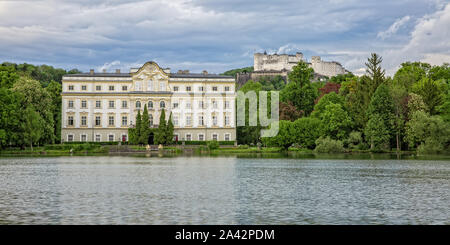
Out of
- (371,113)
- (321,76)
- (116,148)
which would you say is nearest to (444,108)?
(371,113)

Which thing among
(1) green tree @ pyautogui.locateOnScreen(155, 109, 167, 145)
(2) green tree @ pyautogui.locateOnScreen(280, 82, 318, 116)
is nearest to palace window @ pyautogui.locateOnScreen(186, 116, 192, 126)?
(1) green tree @ pyautogui.locateOnScreen(155, 109, 167, 145)

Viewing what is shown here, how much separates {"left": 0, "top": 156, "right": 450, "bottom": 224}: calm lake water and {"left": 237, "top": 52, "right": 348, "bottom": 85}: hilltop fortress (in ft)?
474

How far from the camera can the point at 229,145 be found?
7475 centimetres

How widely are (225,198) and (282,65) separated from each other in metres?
165

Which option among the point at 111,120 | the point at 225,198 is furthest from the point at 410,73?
the point at 225,198

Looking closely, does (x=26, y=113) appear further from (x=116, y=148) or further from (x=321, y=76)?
(x=321, y=76)

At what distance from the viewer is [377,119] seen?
57.9 metres

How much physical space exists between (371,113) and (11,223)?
4979 cm

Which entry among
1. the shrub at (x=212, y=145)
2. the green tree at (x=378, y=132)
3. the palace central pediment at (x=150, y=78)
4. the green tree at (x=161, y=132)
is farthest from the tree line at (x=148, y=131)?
the green tree at (x=378, y=132)

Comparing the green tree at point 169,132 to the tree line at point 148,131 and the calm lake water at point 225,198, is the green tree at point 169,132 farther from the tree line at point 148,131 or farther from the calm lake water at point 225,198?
the calm lake water at point 225,198

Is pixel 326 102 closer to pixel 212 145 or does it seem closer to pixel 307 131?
pixel 307 131

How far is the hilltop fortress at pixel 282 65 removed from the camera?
6817 inches

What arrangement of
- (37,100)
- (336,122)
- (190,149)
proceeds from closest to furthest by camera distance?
(336,122)
(37,100)
(190,149)

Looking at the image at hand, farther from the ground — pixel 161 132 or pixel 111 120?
pixel 111 120
